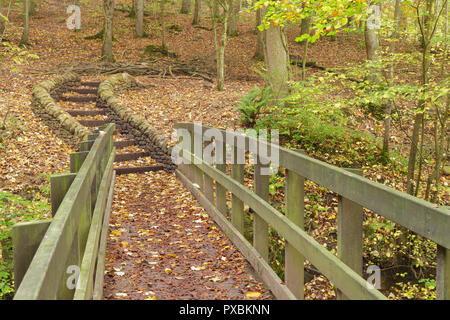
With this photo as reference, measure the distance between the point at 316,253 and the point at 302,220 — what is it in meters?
0.62

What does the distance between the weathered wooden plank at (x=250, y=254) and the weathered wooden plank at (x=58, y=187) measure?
6.33 feet

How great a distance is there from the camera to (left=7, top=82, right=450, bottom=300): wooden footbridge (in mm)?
1859

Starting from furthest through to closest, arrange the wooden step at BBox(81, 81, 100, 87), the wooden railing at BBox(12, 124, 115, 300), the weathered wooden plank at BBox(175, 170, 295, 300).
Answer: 1. the wooden step at BBox(81, 81, 100, 87)
2. the weathered wooden plank at BBox(175, 170, 295, 300)
3. the wooden railing at BBox(12, 124, 115, 300)

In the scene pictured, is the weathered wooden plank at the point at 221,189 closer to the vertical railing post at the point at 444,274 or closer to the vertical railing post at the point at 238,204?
the vertical railing post at the point at 238,204

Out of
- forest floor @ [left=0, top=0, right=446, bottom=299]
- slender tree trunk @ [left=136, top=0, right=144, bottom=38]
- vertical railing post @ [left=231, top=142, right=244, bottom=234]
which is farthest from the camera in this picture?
slender tree trunk @ [left=136, top=0, right=144, bottom=38]

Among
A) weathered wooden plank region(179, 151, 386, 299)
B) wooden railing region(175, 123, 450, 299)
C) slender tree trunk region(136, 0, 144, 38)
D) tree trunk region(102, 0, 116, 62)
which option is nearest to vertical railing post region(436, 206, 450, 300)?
wooden railing region(175, 123, 450, 299)

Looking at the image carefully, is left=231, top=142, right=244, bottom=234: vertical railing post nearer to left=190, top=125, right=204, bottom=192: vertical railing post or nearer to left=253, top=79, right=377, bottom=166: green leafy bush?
left=190, top=125, right=204, bottom=192: vertical railing post

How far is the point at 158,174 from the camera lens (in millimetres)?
9859

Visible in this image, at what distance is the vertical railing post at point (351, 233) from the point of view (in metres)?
2.77

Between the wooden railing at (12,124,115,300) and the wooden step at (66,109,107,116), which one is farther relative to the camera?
the wooden step at (66,109,107,116)

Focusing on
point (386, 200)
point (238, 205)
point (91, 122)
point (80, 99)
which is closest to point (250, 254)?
point (238, 205)

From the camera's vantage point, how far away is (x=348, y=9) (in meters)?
6.82

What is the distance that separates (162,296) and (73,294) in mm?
1337

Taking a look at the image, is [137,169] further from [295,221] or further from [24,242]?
[24,242]
